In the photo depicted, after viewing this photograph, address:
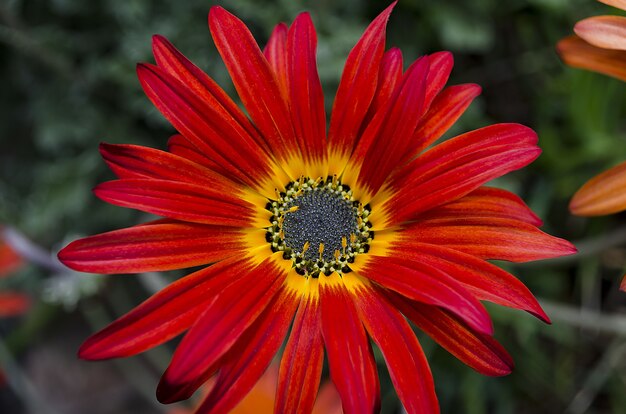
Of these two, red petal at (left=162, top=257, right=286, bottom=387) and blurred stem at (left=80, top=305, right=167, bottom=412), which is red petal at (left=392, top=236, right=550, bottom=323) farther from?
blurred stem at (left=80, top=305, right=167, bottom=412)

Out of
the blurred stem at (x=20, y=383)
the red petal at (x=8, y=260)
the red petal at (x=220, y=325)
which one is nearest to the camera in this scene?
the red petal at (x=220, y=325)

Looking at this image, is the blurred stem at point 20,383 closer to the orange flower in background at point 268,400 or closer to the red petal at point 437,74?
the orange flower in background at point 268,400

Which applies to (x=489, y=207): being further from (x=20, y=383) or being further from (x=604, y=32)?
(x=20, y=383)

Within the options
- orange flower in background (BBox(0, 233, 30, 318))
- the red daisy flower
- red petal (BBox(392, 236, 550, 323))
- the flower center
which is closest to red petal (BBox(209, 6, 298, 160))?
the red daisy flower

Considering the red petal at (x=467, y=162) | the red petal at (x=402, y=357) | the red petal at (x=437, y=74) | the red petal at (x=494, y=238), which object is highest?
the red petal at (x=437, y=74)

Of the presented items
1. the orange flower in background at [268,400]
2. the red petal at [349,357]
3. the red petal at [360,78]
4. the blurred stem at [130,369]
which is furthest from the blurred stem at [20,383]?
the red petal at [360,78]

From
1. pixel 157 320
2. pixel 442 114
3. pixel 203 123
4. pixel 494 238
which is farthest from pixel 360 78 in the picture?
pixel 157 320
